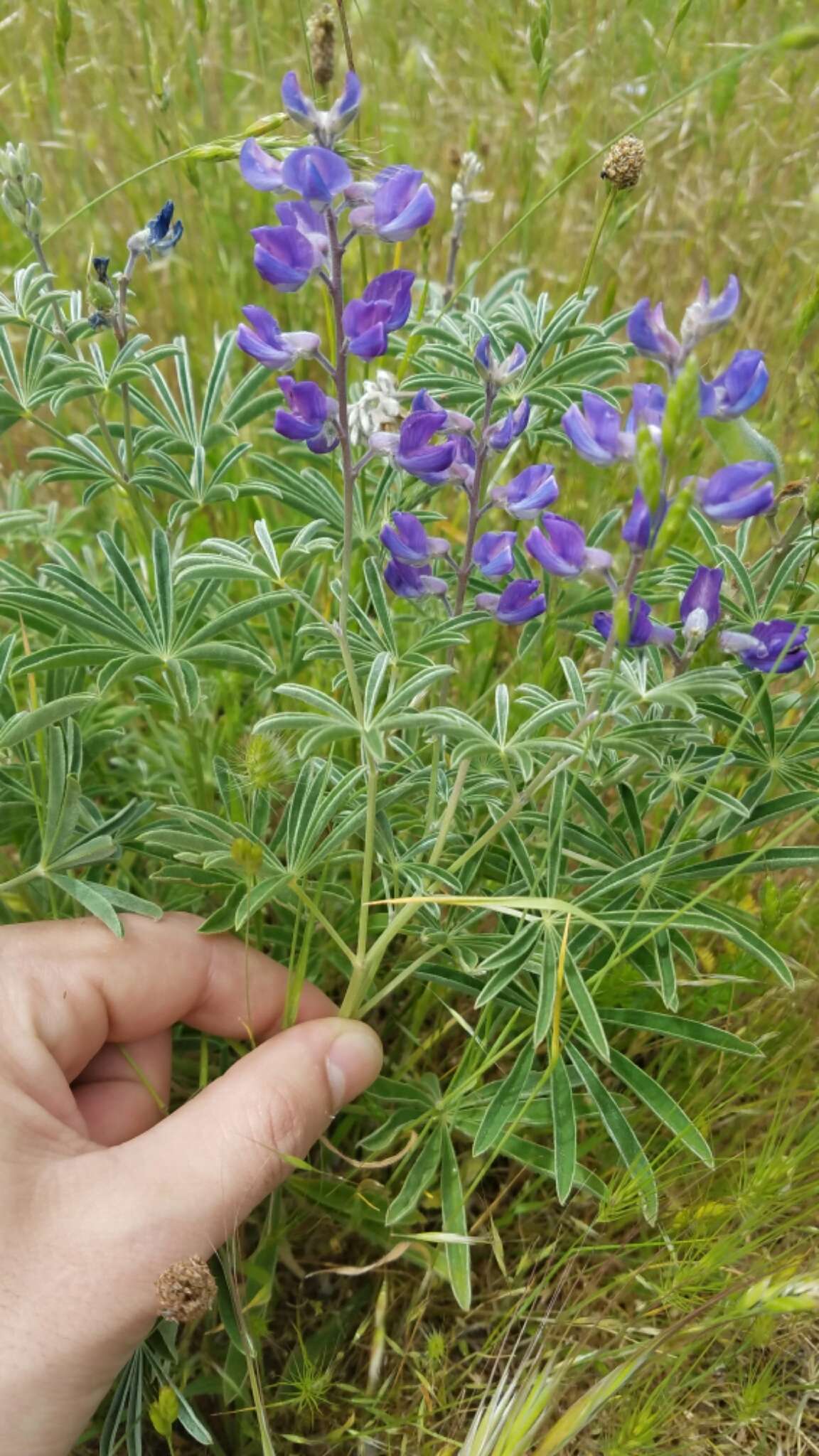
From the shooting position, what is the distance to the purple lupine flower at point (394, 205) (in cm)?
120

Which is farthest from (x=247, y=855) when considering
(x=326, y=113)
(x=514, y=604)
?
(x=326, y=113)

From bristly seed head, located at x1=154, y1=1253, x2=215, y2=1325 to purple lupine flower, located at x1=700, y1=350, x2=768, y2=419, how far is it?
106 centimetres

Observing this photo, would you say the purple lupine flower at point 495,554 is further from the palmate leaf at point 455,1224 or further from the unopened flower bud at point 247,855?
the palmate leaf at point 455,1224

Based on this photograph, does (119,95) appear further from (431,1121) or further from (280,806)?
(431,1121)

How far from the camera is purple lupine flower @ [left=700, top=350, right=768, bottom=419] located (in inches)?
47.3

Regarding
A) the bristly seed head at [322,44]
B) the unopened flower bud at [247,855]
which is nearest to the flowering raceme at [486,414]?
the unopened flower bud at [247,855]

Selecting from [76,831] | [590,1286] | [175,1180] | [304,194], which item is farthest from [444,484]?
[590,1286]

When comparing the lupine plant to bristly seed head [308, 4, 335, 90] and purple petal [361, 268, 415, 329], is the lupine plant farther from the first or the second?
bristly seed head [308, 4, 335, 90]

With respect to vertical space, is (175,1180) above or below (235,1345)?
above

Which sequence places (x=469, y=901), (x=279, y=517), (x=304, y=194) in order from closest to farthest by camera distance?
(x=304, y=194) → (x=469, y=901) → (x=279, y=517)

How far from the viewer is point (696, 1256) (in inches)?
65.5

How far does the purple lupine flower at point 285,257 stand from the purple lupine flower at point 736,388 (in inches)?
16.5

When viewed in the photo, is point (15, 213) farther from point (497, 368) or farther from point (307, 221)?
point (497, 368)

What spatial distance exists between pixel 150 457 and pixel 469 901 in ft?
3.00
